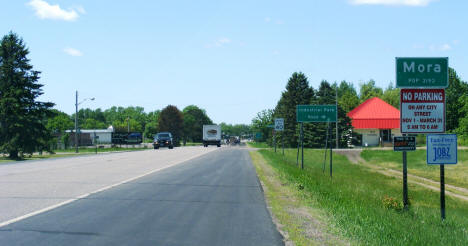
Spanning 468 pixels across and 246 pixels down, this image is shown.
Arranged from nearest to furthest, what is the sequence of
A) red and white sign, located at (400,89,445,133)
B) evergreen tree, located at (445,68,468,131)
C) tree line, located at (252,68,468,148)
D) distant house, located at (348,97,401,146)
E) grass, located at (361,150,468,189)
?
red and white sign, located at (400,89,445,133), grass, located at (361,150,468,189), tree line, located at (252,68,468,148), distant house, located at (348,97,401,146), evergreen tree, located at (445,68,468,131)

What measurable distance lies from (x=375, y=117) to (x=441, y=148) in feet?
217

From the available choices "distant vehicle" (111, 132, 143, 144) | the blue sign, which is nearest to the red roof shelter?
"distant vehicle" (111, 132, 143, 144)

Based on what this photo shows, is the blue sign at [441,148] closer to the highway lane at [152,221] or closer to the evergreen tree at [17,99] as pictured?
the highway lane at [152,221]

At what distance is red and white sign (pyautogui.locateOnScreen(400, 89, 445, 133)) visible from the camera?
930 cm

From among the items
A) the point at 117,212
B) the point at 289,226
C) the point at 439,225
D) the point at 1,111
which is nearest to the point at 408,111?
the point at 439,225

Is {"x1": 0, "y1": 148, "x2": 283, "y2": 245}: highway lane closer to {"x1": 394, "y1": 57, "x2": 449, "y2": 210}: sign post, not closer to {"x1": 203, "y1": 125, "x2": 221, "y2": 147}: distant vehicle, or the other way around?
{"x1": 394, "y1": 57, "x2": 449, "y2": 210}: sign post

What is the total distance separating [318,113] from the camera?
2503cm

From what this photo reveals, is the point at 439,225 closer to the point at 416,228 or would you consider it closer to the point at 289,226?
the point at 416,228

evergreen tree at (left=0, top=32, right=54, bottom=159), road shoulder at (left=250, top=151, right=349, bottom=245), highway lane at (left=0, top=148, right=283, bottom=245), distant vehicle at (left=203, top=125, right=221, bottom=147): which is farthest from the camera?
distant vehicle at (left=203, top=125, right=221, bottom=147)

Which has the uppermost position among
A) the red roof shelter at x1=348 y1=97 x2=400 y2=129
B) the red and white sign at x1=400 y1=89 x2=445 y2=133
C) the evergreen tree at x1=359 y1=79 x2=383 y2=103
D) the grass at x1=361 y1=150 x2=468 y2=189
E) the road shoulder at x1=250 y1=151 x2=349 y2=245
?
the evergreen tree at x1=359 y1=79 x2=383 y2=103

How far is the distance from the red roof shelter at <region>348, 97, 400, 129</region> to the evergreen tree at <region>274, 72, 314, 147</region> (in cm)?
855

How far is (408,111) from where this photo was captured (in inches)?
370

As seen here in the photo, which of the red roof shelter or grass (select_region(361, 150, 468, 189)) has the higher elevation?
the red roof shelter

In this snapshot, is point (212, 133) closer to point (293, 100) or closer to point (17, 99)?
point (293, 100)
